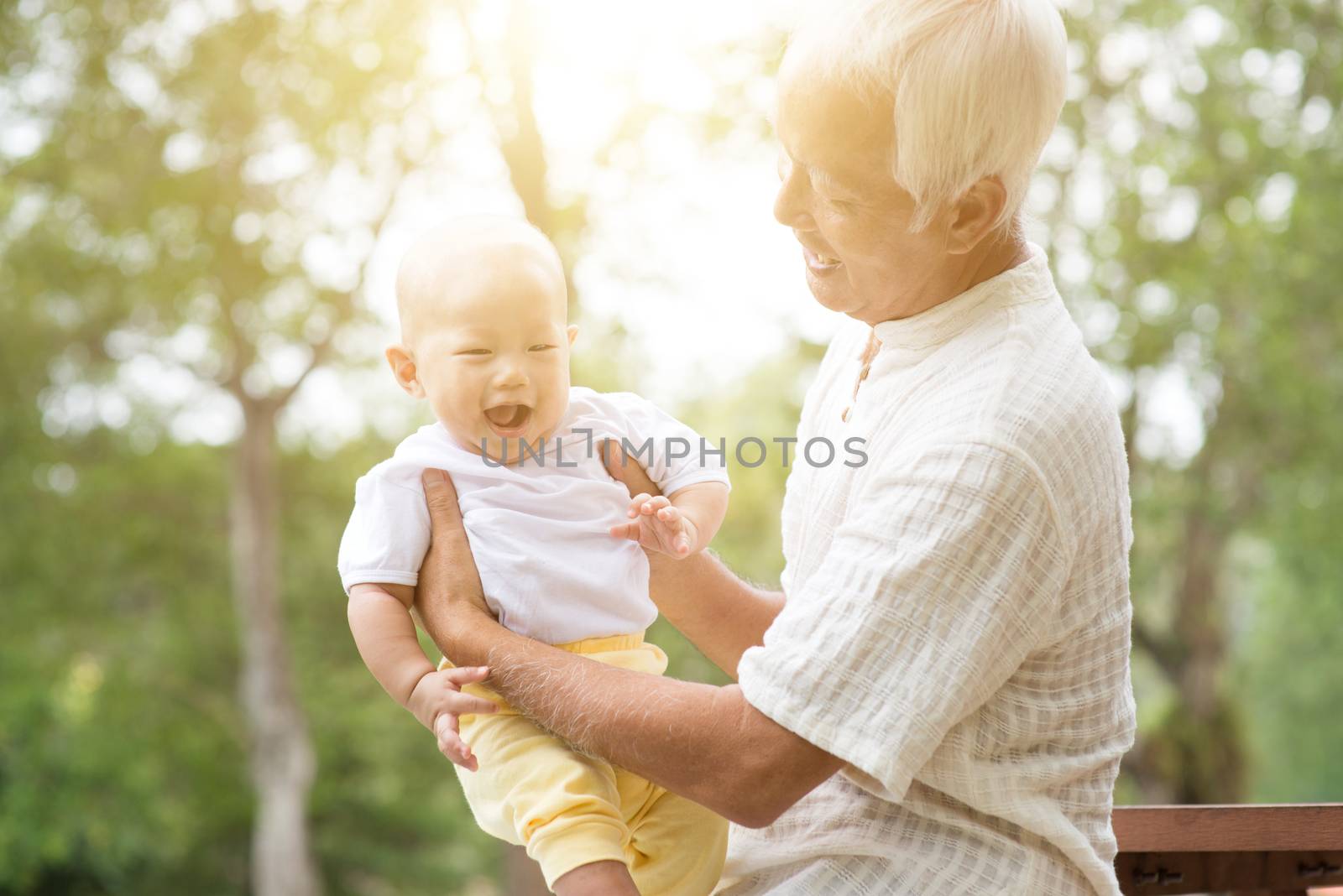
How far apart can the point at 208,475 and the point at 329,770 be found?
15.2 feet

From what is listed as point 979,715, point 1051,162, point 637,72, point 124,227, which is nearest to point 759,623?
point 979,715

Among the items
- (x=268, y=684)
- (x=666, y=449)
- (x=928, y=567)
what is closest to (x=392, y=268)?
(x=666, y=449)

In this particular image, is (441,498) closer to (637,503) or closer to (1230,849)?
(637,503)

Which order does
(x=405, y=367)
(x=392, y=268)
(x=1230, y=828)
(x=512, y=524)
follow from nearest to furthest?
(x=512, y=524) → (x=405, y=367) → (x=1230, y=828) → (x=392, y=268)

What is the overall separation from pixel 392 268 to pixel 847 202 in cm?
518

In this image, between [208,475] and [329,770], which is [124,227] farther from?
[329,770]

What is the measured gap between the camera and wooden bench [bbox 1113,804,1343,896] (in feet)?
6.29

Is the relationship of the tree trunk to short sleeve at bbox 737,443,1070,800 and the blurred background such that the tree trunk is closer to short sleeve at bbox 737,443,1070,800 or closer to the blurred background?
the blurred background

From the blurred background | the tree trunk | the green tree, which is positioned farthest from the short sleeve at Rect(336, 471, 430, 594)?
the tree trunk

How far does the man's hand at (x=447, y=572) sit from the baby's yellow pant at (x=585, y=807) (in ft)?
0.25

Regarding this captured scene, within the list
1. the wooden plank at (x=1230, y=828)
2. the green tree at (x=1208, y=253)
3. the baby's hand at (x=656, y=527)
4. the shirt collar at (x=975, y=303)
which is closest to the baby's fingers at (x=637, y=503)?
the baby's hand at (x=656, y=527)

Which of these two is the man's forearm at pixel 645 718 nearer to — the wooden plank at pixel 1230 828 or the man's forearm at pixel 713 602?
the man's forearm at pixel 713 602

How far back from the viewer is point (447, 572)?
165cm

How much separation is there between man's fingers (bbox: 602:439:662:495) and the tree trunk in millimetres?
11934
